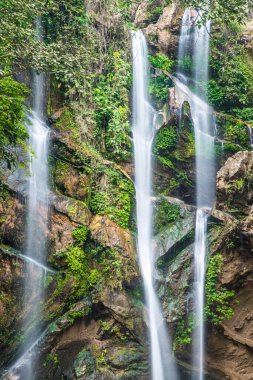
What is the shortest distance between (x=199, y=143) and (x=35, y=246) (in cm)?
669

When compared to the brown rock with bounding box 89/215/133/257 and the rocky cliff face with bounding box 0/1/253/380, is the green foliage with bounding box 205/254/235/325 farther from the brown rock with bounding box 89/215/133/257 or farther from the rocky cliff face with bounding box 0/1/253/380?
the brown rock with bounding box 89/215/133/257

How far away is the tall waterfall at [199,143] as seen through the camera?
27.9ft

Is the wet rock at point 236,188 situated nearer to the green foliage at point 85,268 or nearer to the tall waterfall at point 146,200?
the tall waterfall at point 146,200

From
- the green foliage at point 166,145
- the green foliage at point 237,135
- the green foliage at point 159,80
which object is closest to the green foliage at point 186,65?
the green foliage at point 159,80

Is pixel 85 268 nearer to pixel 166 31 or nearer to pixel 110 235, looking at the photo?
pixel 110 235

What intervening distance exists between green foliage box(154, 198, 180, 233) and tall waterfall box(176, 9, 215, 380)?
69cm

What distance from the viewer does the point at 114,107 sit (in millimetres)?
11117

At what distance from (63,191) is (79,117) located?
103 inches

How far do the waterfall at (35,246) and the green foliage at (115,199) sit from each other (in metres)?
1.39

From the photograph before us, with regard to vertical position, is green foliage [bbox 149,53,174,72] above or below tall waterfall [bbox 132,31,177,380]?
above

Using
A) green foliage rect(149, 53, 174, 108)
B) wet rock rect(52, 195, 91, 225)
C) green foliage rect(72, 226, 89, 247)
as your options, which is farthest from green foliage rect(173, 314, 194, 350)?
green foliage rect(149, 53, 174, 108)

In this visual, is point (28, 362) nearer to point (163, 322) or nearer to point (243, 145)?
point (163, 322)

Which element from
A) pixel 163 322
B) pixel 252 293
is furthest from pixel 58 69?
pixel 252 293

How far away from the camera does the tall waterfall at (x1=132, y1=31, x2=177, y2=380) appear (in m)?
8.14
